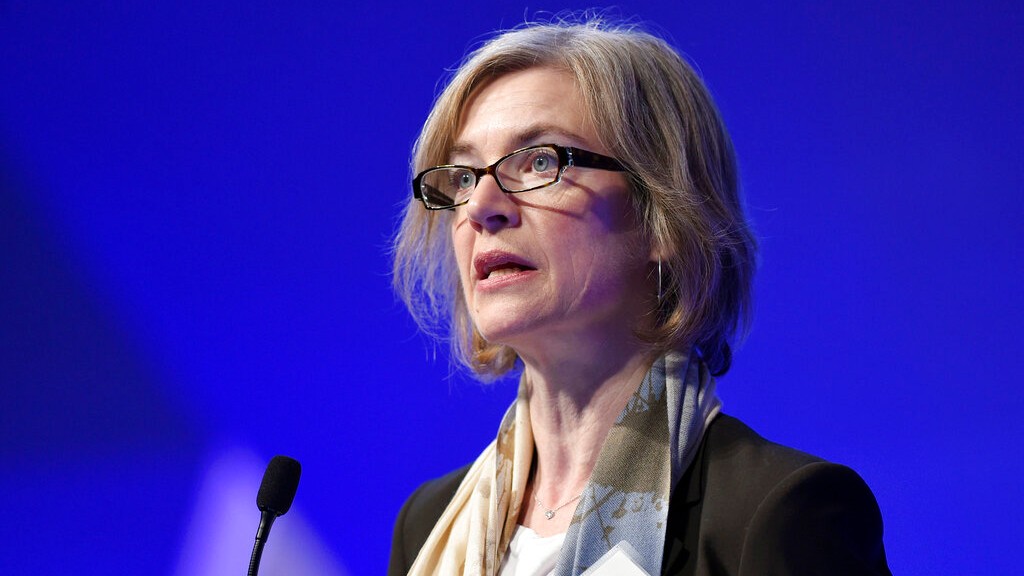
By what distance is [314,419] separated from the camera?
2.49 m

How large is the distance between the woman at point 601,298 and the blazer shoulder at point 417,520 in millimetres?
112

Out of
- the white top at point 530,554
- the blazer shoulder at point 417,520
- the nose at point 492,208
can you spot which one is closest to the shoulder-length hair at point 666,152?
the nose at point 492,208

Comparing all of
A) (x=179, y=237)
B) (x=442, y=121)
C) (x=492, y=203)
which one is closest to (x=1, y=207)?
(x=179, y=237)

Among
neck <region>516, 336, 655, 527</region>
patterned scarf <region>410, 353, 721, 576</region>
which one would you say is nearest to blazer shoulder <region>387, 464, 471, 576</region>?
patterned scarf <region>410, 353, 721, 576</region>

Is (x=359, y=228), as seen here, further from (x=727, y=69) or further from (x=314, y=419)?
(x=727, y=69)

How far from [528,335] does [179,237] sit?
1336mm

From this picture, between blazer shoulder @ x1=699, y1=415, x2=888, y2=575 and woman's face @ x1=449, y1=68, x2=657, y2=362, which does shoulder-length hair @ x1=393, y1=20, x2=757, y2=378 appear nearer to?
woman's face @ x1=449, y1=68, x2=657, y2=362

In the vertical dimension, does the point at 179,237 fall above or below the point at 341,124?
below

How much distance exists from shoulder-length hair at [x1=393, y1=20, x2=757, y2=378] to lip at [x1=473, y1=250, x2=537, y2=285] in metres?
0.22

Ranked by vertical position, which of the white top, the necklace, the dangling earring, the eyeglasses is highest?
the eyeglasses

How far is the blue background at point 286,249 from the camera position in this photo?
219cm

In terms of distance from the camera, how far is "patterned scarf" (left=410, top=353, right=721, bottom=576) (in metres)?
1.40

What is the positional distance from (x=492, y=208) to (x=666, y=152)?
32 centimetres

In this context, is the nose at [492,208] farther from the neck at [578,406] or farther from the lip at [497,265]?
the neck at [578,406]
